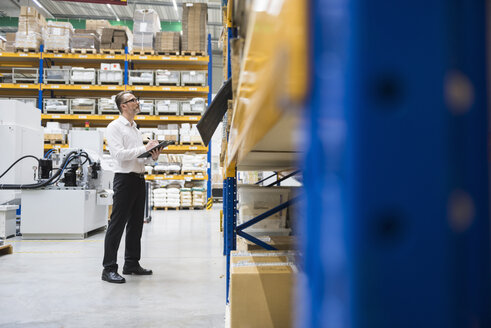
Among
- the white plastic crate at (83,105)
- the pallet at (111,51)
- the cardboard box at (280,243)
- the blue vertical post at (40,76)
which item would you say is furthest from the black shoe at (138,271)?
the blue vertical post at (40,76)

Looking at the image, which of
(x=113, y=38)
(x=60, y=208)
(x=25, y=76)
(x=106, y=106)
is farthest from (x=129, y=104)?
(x=25, y=76)

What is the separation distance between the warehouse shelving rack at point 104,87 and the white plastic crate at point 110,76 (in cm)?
16

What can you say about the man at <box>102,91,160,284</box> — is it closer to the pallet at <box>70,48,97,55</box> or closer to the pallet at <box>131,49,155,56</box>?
the pallet at <box>131,49,155,56</box>

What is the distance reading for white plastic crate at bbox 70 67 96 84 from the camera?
35.9ft

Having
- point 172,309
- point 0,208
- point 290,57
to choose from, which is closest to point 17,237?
point 0,208

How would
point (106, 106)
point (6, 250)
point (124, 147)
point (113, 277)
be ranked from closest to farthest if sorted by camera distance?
point (113, 277), point (124, 147), point (6, 250), point (106, 106)

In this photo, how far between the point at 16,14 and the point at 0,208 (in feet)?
49.1

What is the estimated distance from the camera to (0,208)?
5625 mm

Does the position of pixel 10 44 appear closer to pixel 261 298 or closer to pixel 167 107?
pixel 167 107

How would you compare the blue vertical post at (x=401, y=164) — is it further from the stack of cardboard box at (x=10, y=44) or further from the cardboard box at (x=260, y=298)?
the stack of cardboard box at (x=10, y=44)

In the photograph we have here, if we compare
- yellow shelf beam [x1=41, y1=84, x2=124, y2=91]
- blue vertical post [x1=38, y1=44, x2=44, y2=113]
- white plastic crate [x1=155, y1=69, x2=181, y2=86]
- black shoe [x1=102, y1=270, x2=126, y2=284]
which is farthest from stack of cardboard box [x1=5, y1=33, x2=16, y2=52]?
black shoe [x1=102, y1=270, x2=126, y2=284]

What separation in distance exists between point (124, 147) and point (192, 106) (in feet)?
25.1

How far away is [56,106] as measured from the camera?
36.2 ft

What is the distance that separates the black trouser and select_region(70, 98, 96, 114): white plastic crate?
27.4 ft
